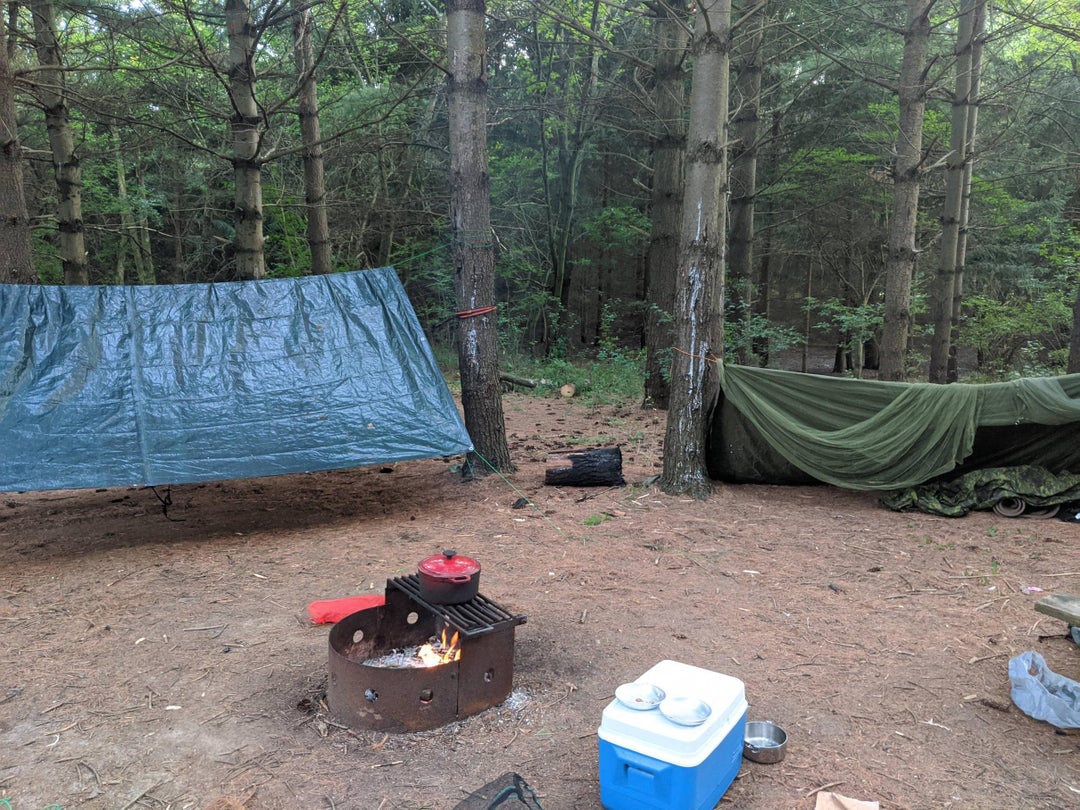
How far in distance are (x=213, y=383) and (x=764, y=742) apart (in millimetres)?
4408

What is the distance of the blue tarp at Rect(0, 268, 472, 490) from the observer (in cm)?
480

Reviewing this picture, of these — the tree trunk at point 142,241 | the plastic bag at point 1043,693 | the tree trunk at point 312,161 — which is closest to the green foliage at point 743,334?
the tree trunk at point 312,161

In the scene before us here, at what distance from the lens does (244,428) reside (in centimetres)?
513

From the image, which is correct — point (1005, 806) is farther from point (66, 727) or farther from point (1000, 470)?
point (1000, 470)

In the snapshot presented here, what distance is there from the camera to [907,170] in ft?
25.6

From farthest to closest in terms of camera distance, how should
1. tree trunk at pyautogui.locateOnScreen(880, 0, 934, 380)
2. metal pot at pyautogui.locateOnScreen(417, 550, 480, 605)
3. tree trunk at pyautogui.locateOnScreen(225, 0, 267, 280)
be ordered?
tree trunk at pyautogui.locateOnScreen(880, 0, 934, 380) < tree trunk at pyautogui.locateOnScreen(225, 0, 267, 280) < metal pot at pyautogui.locateOnScreen(417, 550, 480, 605)

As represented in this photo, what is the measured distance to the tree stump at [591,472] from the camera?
253 inches

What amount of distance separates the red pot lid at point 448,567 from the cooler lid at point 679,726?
909mm

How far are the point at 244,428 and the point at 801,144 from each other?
48.3 ft

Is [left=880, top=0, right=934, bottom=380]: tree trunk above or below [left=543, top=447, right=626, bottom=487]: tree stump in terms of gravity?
above

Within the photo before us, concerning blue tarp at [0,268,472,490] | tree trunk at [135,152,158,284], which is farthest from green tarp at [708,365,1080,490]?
tree trunk at [135,152,158,284]

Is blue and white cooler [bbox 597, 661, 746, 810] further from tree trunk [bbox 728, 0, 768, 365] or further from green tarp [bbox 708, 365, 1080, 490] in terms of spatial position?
tree trunk [bbox 728, 0, 768, 365]

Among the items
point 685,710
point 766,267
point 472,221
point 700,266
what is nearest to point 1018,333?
point 766,267

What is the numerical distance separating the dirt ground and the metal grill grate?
402mm
